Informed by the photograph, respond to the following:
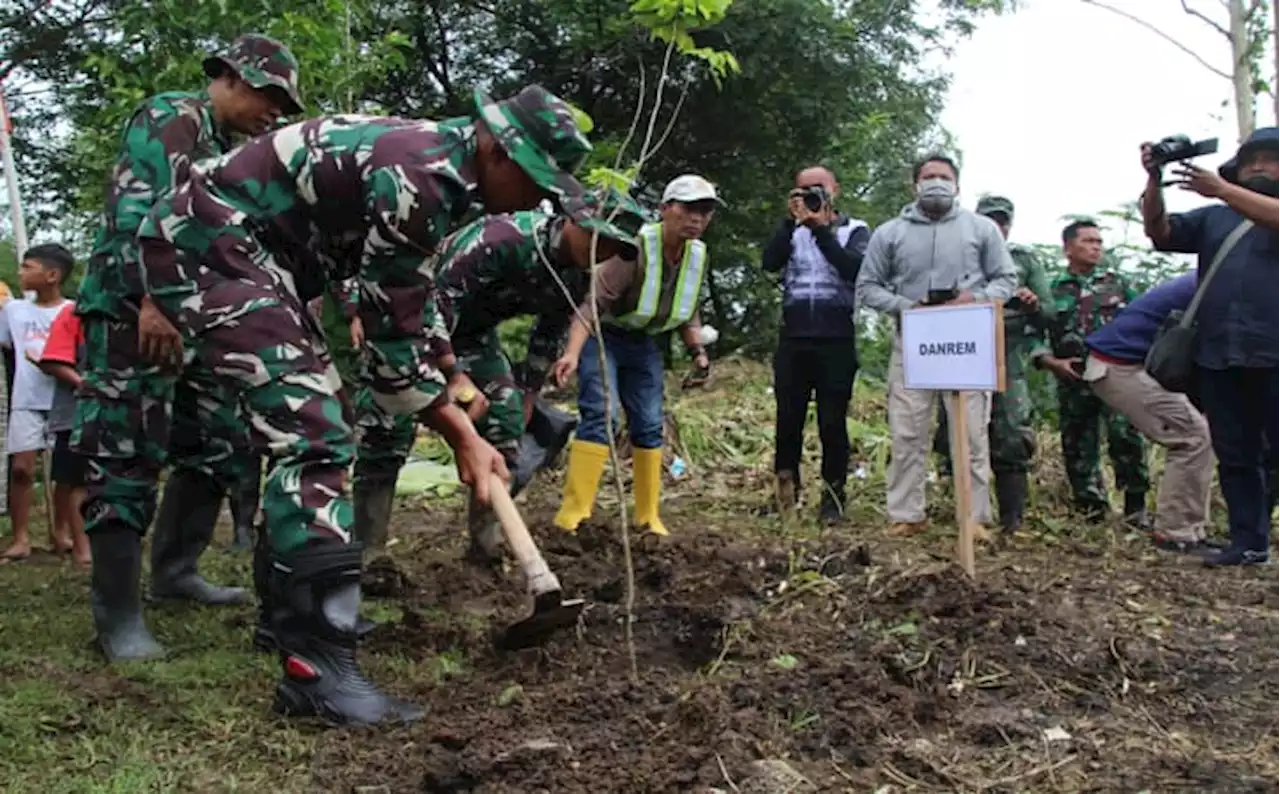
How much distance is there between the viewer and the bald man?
6070 mm

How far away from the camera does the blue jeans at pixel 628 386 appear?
554 cm

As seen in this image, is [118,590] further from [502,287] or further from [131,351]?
[502,287]

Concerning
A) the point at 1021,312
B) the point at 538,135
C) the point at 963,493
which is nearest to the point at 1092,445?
the point at 1021,312

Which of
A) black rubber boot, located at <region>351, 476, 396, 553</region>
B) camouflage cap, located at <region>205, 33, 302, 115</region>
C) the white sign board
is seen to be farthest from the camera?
black rubber boot, located at <region>351, 476, 396, 553</region>

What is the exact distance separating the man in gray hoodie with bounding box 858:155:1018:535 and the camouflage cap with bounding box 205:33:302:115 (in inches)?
123

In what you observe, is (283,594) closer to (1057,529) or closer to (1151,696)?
(1151,696)

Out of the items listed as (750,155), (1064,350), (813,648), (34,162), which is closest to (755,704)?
(813,648)

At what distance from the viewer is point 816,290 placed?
607 centimetres

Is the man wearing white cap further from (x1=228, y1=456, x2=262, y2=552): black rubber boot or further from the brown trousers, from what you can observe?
the brown trousers

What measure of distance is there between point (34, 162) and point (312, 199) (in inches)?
575

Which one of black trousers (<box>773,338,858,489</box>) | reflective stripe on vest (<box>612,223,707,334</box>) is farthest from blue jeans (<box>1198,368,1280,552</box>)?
reflective stripe on vest (<box>612,223,707,334</box>)

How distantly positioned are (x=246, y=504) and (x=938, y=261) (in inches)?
136

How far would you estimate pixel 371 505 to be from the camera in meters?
4.63

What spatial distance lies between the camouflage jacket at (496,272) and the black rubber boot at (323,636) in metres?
1.66
